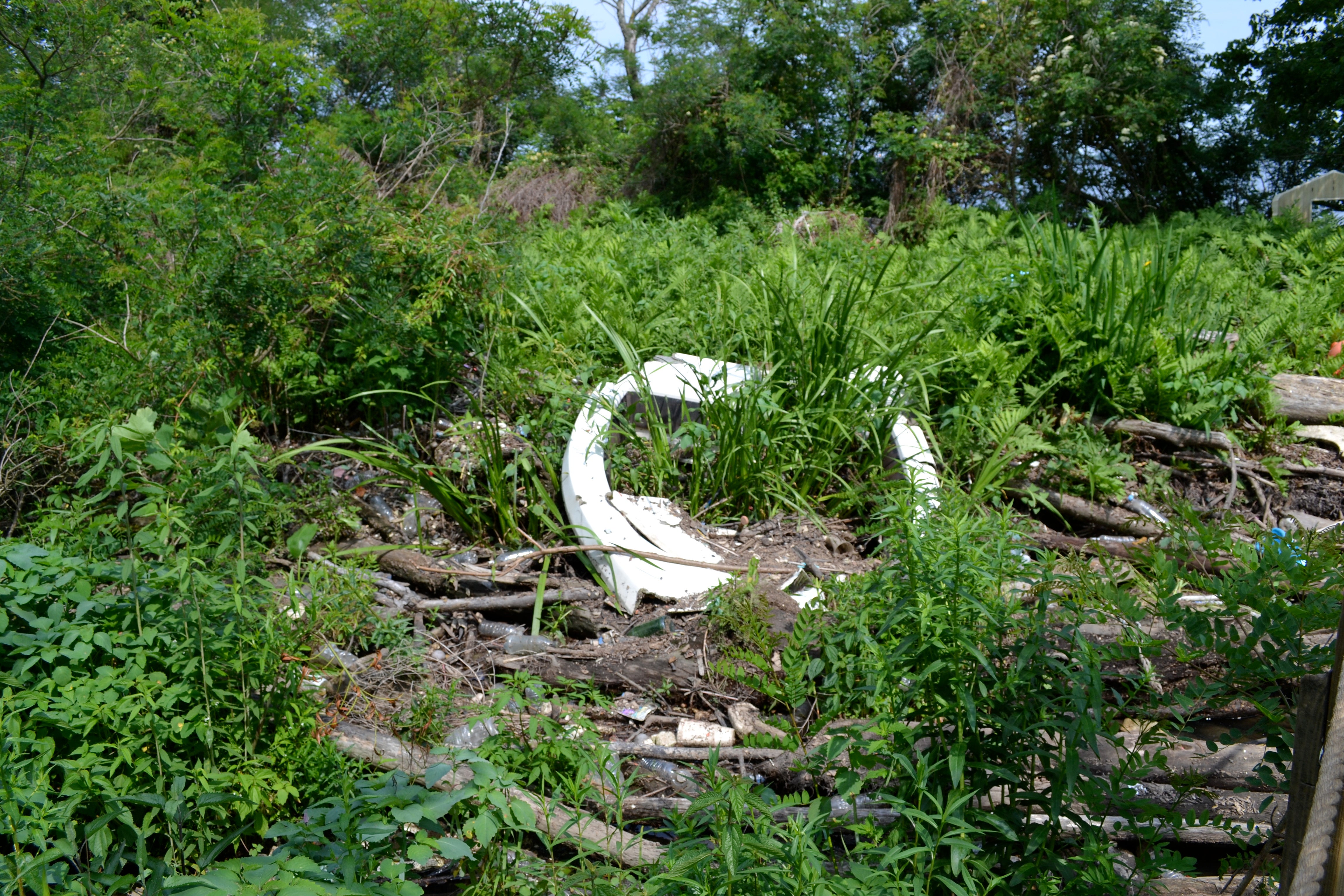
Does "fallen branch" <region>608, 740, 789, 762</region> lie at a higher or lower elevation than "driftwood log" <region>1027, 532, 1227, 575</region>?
lower

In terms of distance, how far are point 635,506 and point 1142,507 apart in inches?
99.4

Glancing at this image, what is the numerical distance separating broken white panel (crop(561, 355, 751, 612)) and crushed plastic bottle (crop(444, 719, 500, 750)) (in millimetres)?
914

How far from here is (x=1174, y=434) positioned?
483cm

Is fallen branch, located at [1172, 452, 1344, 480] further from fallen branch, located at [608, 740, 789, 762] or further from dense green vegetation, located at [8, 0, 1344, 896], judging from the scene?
fallen branch, located at [608, 740, 789, 762]

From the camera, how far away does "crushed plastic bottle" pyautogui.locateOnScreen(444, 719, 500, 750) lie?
2842mm

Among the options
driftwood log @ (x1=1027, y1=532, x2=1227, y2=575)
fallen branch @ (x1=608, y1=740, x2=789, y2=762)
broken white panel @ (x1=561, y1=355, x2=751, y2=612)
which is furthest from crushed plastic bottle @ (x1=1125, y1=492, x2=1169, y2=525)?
fallen branch @ (x1=608, y1=740, x2=789, y2=762)

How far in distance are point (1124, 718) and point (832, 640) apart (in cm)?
94

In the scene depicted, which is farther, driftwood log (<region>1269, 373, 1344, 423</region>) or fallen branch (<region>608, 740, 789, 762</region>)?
driftwood log (<region>1269, 373, 1344, 423</region>)

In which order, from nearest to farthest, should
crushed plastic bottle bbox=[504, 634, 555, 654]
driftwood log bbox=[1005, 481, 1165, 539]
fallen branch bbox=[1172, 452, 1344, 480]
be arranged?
1. crushed plastic bottle bbox=[504, 634, 555, 654]
2. driftwood log bbox=[1005, 481, 1165, 539]
3. fallen branch bbox=[1172, 452, 1344, 480]

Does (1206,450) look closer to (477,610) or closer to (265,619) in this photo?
(477,610)

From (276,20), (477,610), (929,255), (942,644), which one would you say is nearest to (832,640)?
(942,644)

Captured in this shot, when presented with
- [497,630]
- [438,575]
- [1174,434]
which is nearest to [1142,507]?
[1174,434]

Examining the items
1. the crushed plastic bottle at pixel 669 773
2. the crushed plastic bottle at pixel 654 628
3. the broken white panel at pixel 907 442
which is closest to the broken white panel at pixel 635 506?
the crushed plastic bottle at pixel 654 628

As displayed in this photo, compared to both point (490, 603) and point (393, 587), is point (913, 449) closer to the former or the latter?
point (490, 603)
